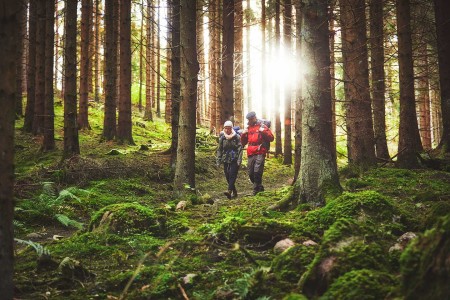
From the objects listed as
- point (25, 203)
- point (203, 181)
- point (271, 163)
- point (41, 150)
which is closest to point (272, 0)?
point (271, 163)

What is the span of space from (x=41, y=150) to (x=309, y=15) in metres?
10.7

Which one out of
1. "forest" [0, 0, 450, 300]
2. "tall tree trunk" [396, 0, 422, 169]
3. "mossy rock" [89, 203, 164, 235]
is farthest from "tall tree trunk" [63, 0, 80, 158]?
"tall tree trunk" [396, 0, 422, 169]

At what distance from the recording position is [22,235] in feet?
20.1

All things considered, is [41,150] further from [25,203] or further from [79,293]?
[79,293]

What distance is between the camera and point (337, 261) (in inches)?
121

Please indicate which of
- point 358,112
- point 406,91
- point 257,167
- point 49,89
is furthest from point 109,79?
point 406,91

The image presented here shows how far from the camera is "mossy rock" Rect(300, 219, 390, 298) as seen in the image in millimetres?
2986

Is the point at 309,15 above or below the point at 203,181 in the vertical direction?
above

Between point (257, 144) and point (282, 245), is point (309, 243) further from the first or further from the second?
point (257, 144)

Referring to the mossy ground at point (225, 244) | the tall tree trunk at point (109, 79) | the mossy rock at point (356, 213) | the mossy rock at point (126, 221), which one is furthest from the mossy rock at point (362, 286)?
the tall tree trunk at point (109, 79)

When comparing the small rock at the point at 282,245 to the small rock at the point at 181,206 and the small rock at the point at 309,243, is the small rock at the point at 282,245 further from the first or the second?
the small rock at the point at 181,206

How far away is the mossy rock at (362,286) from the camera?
8.51 feet

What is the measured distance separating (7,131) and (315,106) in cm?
474

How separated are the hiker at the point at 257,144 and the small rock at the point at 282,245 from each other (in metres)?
6.00
